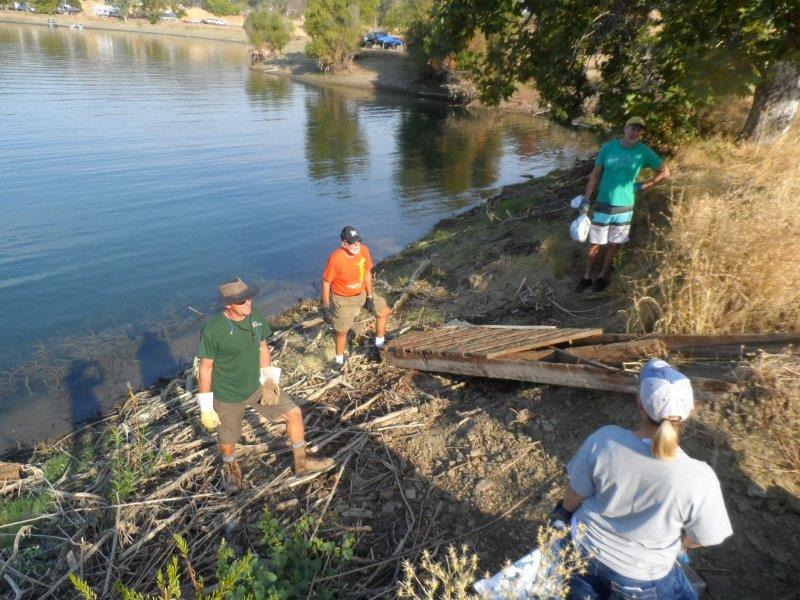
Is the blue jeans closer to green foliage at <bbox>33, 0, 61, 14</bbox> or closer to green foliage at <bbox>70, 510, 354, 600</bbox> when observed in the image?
green foliage at <bbox>70, 510, 354, 600</bbox>

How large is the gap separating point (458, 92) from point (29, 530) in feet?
146

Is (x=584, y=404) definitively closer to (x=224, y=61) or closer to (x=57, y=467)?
(x=57, y=467)

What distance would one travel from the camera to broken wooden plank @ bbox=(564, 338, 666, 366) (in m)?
5.02

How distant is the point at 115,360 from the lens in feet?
33.8

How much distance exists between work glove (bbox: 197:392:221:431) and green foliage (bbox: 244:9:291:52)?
72.2 metres

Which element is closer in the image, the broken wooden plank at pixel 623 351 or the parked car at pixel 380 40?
the broken wooden plank at pixel 623 351

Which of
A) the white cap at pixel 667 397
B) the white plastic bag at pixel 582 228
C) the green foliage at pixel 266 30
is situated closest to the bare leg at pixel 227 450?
the white cap at pixel 667 397

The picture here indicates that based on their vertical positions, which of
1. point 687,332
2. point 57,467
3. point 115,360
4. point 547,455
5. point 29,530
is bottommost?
point 115,360

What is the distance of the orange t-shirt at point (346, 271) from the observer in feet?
21.6

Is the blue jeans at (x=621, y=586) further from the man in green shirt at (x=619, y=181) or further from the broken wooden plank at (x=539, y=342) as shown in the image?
the man in green shirt at (x=619, y=181)

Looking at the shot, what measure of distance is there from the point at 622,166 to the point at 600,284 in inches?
66.3

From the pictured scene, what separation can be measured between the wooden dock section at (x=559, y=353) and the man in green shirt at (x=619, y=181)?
182cm

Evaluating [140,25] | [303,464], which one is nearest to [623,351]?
[303,464]

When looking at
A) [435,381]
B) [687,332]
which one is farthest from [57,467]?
[687,332]
